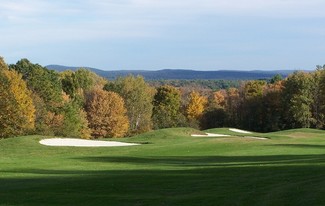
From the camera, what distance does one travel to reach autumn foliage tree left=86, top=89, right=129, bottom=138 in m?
88.1

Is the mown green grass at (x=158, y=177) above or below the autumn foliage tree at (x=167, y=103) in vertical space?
above

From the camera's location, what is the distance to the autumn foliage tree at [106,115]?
88.1 m

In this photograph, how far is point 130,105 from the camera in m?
102

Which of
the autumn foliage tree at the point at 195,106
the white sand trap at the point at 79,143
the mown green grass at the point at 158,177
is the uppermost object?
the mown green grass at the point at 158,177

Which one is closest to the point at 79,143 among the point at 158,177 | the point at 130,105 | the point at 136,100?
the point at 158,177

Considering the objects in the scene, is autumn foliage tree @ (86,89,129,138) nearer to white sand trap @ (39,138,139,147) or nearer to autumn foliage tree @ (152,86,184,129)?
autumn foliage tree @ (152,86,184,129)

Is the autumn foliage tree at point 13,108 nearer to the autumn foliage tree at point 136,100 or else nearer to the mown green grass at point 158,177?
the mown green grass at point 158,177

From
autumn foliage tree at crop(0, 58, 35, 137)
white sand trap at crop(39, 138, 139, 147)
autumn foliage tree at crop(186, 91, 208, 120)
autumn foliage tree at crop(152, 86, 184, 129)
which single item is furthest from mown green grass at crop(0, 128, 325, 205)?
autumn foliage tree at crop(186, 91, 208, 120)

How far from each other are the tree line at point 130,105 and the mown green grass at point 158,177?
28.8 m

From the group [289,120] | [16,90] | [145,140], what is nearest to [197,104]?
[289,120]

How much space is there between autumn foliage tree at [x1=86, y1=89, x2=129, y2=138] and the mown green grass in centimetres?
5007

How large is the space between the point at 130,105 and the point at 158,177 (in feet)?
264

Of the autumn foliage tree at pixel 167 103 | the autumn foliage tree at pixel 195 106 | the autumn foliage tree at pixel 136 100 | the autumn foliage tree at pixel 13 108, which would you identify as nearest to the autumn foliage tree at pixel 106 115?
the autumn foliage tree at pixel 136 100

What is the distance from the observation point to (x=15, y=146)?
1484 inches
